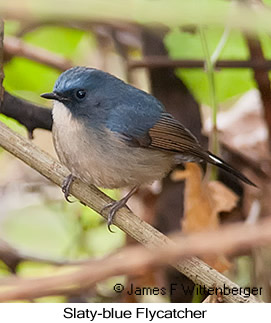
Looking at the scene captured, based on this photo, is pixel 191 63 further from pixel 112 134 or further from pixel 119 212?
pixel 119 212

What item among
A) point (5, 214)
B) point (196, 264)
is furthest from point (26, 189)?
point (196, 264)

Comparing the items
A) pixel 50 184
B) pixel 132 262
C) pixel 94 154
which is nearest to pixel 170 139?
pixel 94 154

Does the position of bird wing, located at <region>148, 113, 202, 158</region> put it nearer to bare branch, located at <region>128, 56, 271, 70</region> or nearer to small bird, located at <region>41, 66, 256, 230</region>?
small bird, located at <region>41, 66, 256, 230</region>
